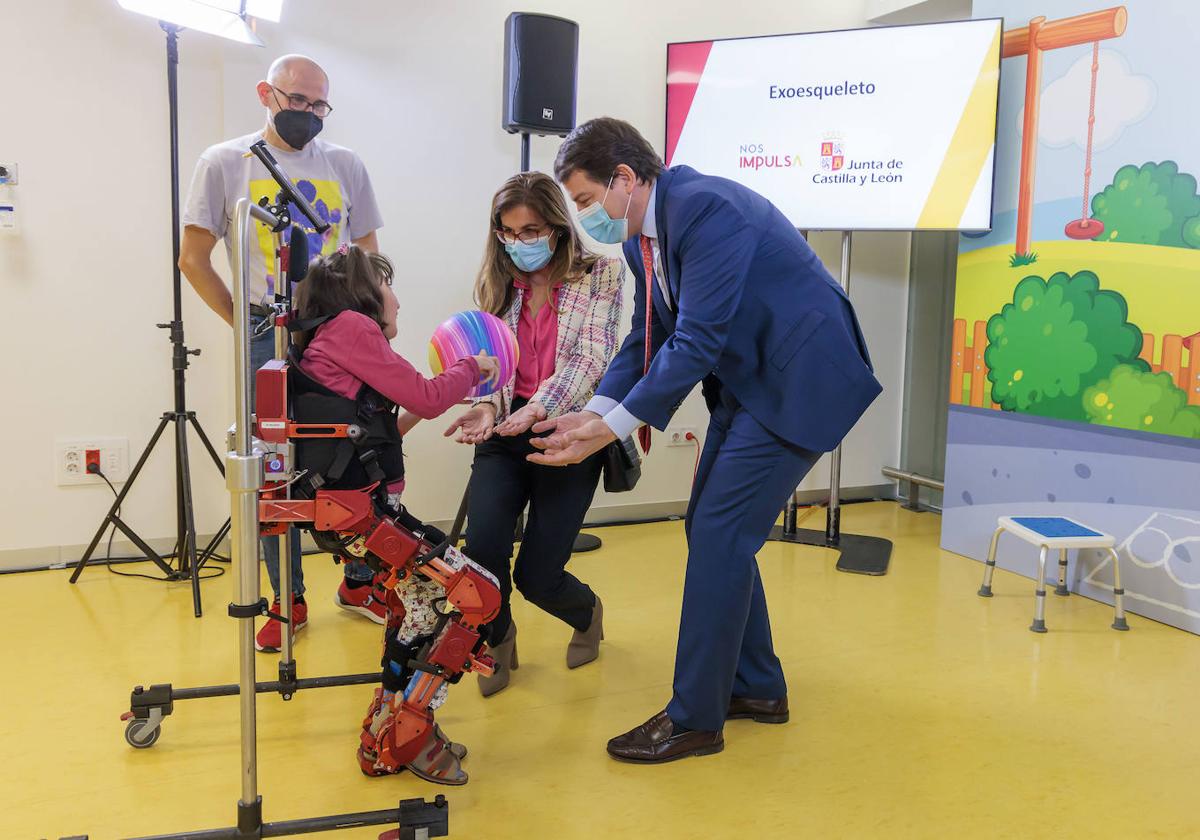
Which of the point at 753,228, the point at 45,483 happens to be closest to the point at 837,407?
the point at 753,228

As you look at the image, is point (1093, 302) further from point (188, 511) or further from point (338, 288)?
point (188, 511)

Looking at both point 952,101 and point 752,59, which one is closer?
point 952,101

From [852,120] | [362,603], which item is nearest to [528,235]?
[362,603]

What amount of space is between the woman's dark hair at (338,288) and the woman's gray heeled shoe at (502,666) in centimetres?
104

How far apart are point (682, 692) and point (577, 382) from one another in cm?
84

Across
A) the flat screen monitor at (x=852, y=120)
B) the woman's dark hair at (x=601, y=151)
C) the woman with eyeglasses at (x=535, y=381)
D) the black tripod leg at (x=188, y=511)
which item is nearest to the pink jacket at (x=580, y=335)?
the woman with eyeglasses at (x=535, y=381)

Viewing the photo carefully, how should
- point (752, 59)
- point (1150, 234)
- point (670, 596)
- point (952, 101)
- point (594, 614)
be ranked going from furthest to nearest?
point (752, 59) → point (952, 101) → point (670, 596) → point (1150, 234) → point (594, 614)

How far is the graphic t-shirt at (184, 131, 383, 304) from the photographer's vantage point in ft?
8.96

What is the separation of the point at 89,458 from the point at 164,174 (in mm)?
1118

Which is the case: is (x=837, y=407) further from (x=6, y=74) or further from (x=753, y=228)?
(x=6, y=74)

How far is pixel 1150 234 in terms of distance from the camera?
3.16 metres

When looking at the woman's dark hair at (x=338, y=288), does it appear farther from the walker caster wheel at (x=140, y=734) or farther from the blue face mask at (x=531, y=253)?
the walker caster wheel at (x=140, y=734)

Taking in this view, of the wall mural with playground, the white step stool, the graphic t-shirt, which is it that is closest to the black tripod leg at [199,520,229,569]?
the graphic t-shirt

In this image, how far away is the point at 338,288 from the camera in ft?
6.68
